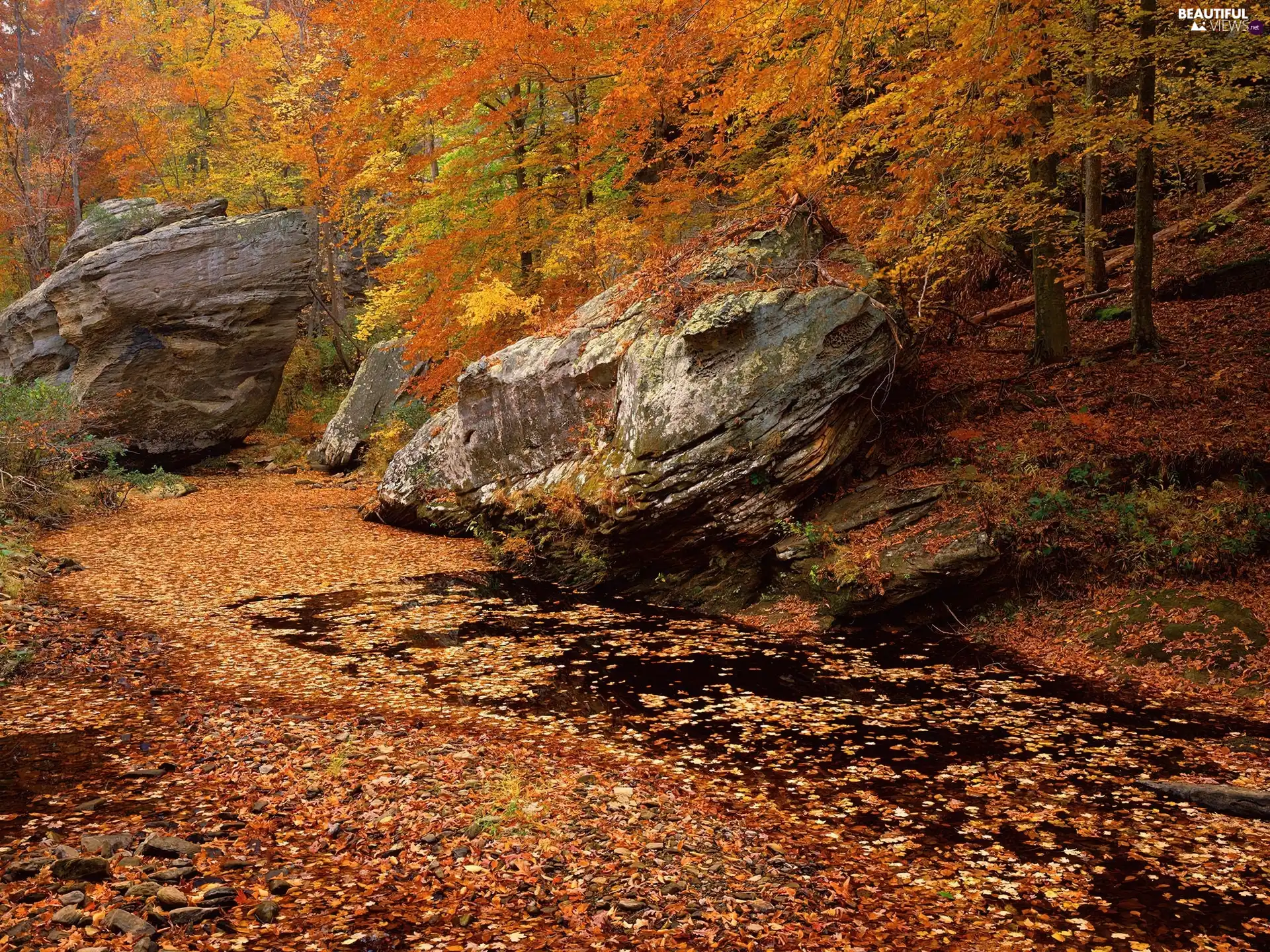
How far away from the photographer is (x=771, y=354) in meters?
10.9

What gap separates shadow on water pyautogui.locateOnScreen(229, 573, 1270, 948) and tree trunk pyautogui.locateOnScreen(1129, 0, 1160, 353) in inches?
248

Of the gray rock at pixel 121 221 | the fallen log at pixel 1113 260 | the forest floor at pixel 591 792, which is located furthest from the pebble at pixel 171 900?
the gray rock at pixel 121 221

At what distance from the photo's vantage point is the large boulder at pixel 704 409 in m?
10.8

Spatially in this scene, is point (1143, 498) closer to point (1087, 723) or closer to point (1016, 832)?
point (1087, 723)

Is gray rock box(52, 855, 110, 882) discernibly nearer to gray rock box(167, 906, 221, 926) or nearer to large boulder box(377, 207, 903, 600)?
gray rock box(167, 906, 221, 926)

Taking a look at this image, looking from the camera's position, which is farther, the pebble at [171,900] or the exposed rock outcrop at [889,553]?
the exposed rock outcrop at [889,553]

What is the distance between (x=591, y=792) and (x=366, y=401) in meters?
19.5

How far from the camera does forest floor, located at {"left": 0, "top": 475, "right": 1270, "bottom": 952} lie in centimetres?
414

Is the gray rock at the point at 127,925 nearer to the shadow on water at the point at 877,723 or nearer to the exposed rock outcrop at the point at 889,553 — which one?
the shadow on water at the point at 877,723

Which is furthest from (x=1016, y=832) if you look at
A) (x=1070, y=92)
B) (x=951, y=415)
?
(x=1070, y=92)

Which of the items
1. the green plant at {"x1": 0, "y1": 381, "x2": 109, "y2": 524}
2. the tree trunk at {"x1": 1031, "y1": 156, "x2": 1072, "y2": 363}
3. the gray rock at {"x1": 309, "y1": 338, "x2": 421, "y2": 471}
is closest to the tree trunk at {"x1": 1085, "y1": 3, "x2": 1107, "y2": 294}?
the tree trunk at {"x1": 1031, "y1": 156, "x2": 1072, "y2": 363}

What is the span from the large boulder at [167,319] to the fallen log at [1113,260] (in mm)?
18938
